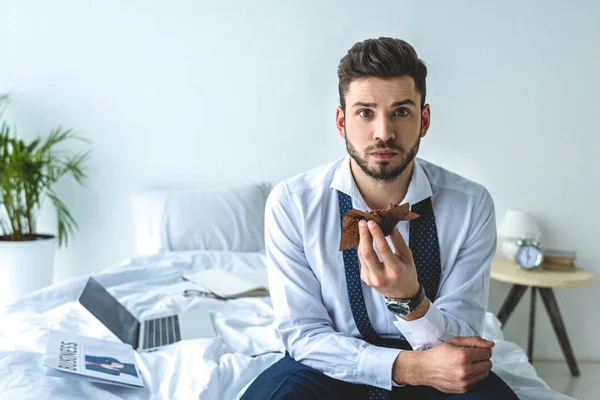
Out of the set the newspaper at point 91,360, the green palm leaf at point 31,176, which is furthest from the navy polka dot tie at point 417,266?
the green palm leaf at point 31,176

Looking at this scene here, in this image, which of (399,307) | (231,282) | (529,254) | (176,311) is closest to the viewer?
(399,307)

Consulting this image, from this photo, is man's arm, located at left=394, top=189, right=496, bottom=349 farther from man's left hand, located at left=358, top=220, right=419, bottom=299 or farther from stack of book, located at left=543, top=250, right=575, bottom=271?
stack of book, located at left=543, top=250, right=575, bottom=271

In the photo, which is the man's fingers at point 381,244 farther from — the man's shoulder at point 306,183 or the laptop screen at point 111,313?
the laptop screen at point 111,313

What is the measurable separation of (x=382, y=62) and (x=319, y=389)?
2.52 ft

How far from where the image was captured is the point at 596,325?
3582 millimetres

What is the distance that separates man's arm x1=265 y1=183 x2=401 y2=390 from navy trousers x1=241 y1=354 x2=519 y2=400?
0.11 feet

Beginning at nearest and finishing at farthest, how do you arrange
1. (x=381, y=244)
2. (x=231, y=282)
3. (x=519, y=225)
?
(x=381, y=244)
(x=231, y=282)
(x=519, y=225)

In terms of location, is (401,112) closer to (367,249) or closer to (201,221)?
(367,249)

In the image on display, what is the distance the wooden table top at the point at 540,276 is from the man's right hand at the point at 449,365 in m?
1.80

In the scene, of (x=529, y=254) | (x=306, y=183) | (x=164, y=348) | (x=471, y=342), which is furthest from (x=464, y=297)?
(x=529, y=254)

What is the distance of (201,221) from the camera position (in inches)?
133

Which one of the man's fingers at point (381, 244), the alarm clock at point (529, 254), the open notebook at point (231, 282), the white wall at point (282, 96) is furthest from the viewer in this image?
the white wall at point (282, 96)

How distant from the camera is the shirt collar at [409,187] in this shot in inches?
66.5

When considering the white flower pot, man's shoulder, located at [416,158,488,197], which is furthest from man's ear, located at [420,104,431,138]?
the white flower pot
